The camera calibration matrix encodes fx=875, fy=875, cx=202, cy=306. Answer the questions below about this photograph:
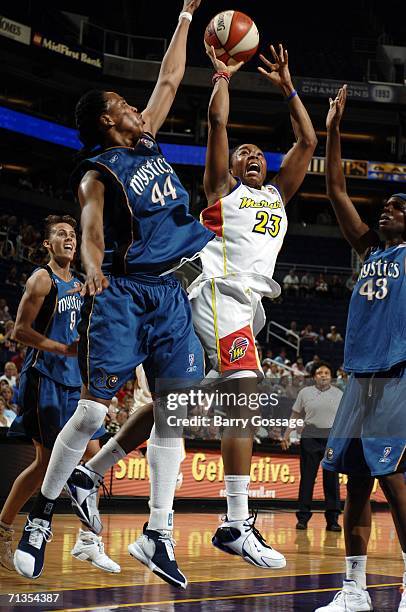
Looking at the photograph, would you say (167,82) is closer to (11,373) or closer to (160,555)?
(160,555)

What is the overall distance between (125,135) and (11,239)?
63.1ft

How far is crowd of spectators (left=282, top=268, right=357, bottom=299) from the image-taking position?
2636cm

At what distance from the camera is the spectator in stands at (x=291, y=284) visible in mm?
26297

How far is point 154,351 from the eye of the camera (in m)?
4.30

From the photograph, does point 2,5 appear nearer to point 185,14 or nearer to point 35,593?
point 185,14

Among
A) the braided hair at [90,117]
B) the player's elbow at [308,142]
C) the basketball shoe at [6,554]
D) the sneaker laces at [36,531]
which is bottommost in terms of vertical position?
the basketball shoe at [6,554]

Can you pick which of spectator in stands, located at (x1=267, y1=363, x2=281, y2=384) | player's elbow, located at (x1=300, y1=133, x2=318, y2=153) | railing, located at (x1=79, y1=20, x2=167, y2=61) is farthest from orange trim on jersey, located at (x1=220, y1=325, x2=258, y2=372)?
railing, located at (x1=79, y1=20, x2=167, y2=61)

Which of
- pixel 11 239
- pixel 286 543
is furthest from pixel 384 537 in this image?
pixel 11 239

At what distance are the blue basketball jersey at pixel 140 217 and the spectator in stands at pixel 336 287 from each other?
A: 73.9 ft

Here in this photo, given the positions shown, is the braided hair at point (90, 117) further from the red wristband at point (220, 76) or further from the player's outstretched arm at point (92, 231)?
the red wristband at point (220, 76)

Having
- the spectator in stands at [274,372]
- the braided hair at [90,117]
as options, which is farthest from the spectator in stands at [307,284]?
the braided hair at [90,117]

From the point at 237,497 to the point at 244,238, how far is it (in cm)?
151

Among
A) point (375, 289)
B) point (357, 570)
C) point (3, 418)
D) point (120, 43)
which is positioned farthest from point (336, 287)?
point (357, 570)

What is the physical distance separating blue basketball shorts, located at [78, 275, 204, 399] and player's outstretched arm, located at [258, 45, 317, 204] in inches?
58.6
